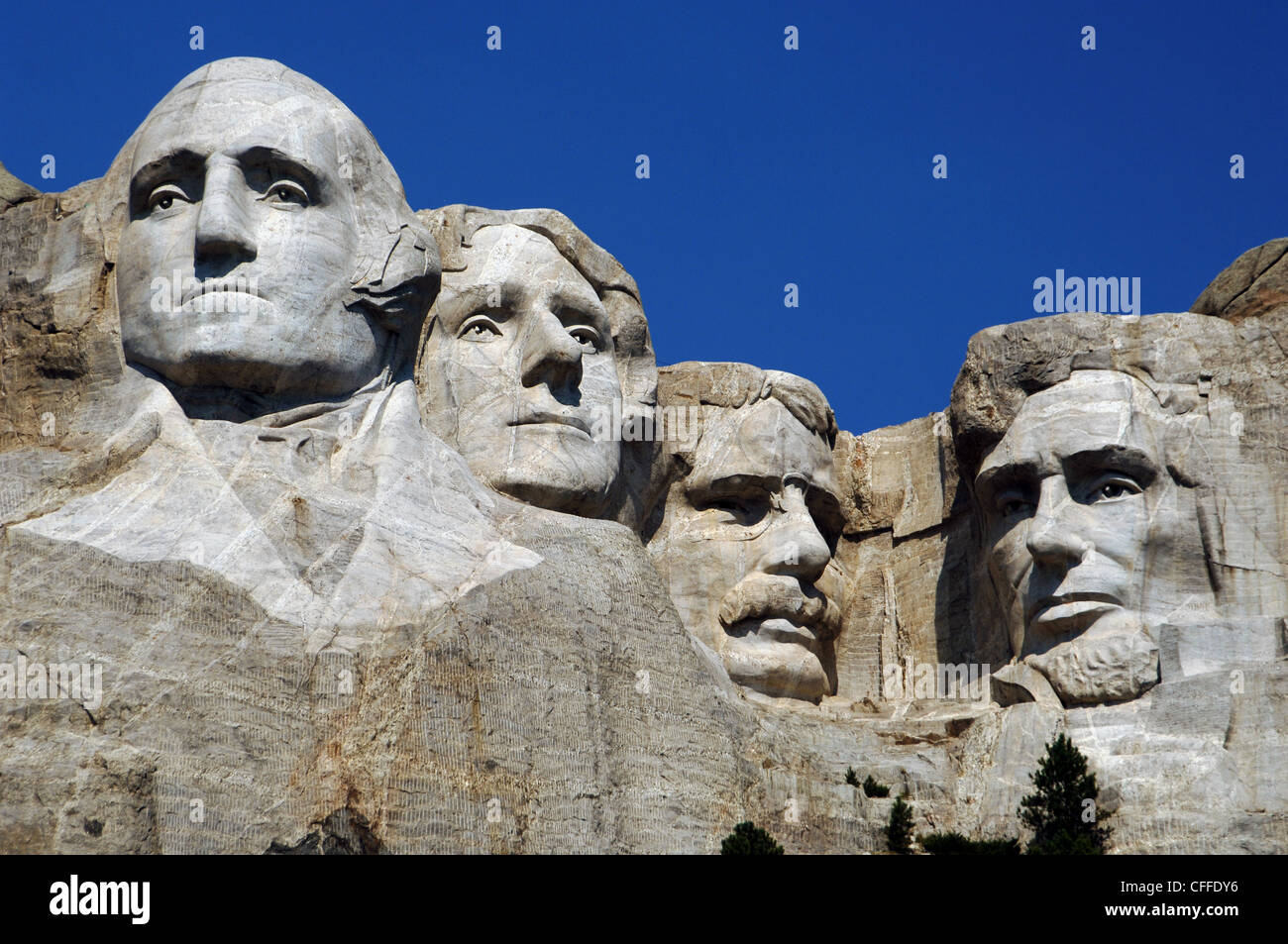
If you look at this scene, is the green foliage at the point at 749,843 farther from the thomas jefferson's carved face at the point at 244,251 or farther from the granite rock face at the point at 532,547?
the thomas jefferson's carved face at the point at 244,251

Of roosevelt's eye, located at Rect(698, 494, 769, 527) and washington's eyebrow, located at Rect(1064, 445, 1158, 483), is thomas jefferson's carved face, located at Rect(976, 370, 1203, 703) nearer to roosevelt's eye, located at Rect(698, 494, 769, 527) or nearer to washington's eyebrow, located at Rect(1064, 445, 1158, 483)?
washington's eyebrow, located at Rect(1064, 445, 1158, 483)

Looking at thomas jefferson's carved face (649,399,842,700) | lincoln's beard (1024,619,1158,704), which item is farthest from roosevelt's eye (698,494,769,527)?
lincoln's beard (1024,619,1158,704)

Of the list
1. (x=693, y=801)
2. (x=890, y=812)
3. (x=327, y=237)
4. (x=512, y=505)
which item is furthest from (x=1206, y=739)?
(x=327, y=237)

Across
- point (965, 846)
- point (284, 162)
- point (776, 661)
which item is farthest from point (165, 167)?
point (965, 846)

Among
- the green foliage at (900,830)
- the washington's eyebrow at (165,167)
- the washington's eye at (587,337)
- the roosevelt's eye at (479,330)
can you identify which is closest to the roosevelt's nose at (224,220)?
the washington's eyebrow at (165,167)

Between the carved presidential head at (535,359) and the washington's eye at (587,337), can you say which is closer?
the carved presidential head at (535,359)

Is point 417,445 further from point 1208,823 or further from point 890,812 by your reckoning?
point 1208,823
